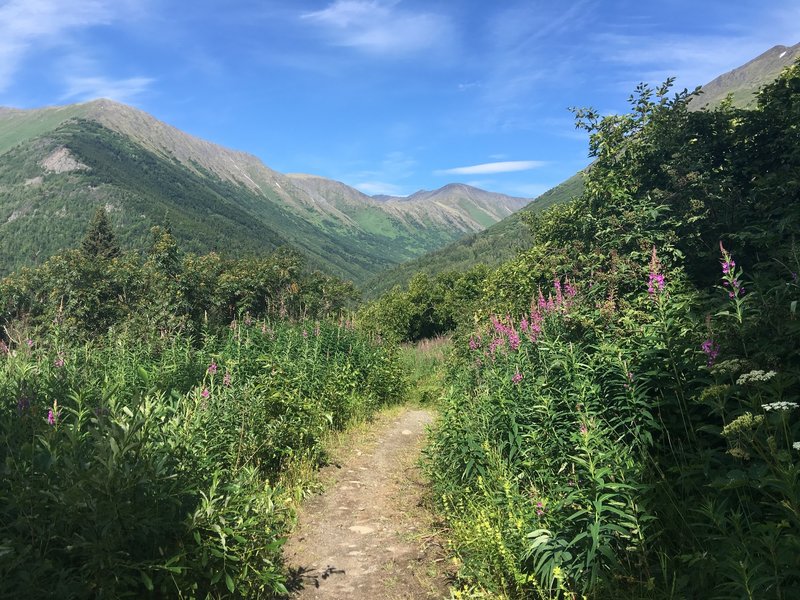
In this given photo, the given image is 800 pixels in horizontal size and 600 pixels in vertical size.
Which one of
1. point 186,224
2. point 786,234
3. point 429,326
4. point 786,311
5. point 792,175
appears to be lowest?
point 429,326

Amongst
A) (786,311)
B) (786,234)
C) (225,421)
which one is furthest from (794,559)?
(225,421)

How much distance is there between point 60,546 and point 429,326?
1042 inches

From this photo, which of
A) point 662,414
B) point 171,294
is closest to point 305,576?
point 662,414

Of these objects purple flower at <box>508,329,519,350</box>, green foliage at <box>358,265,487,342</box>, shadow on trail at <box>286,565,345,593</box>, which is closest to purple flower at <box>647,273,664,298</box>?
purple flower at <box>508,329,519,350</box>

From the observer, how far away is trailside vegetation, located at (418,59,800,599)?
264cm

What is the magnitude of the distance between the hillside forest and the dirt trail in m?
0.23

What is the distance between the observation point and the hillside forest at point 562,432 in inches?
102

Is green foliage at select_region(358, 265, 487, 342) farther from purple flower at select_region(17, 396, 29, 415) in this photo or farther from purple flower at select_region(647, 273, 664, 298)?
purple flower at select_region(17, 396, 29, 415)

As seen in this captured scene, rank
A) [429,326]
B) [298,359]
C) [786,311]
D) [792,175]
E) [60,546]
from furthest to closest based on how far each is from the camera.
Answer: 1. [429,326]
2. [298,359]
3. [792,175]
4. [786,311]
5. [60,546]

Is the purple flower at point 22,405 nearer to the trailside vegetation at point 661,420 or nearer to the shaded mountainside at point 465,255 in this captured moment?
the trailside vegetation at point 661,420

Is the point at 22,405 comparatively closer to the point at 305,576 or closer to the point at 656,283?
the point at 305,576

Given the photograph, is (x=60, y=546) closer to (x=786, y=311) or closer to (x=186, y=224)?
(x=786, y=311)

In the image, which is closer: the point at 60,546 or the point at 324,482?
the point at 60,546

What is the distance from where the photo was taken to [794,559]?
84.8 inches
